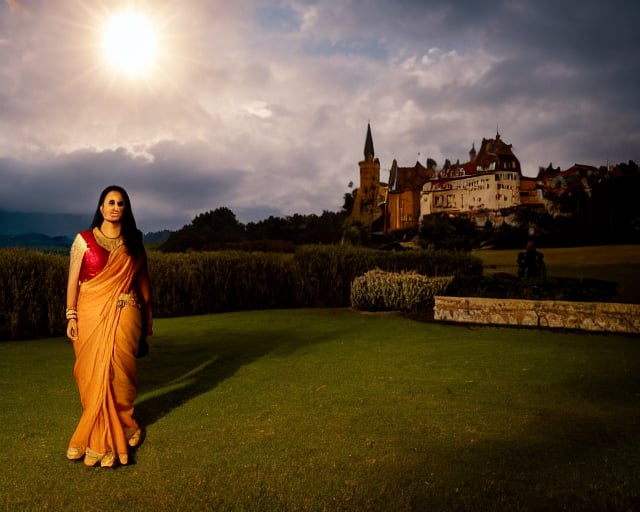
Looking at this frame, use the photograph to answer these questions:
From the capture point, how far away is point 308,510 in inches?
152

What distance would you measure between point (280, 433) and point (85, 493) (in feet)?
6.26

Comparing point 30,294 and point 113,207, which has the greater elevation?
point 113,207

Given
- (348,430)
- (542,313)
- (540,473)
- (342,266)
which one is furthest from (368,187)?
(540,473)

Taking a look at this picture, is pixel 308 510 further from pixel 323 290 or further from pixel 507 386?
pixel 323 290

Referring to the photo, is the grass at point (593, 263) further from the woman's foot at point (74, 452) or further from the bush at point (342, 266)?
the woman's foot at point (74, 452)

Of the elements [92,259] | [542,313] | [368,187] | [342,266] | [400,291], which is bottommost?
[542,313]

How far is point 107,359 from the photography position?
15.8 feet

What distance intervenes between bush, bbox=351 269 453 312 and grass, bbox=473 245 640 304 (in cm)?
→ 463

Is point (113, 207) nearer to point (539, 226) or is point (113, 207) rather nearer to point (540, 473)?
point (540, 473)

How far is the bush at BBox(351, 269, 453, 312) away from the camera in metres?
16.2

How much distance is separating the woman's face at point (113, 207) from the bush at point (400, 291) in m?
11.9

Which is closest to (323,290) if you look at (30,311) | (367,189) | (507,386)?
(367,189)

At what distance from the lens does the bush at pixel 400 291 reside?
1622cm

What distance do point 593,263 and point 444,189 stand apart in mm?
6422
